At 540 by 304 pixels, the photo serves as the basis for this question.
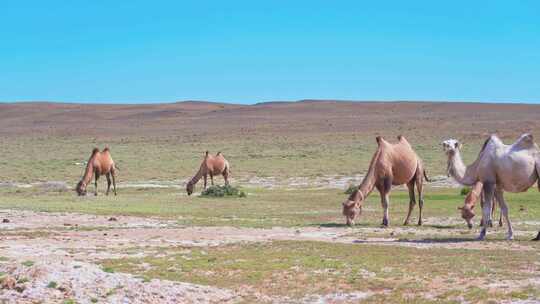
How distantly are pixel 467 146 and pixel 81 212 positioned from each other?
156 ft

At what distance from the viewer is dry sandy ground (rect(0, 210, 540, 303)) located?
41.2 ft

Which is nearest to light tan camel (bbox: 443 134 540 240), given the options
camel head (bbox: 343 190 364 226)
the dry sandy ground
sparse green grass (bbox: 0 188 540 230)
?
the dry sandy ground

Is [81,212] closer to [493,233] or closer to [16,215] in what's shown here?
[16,215]

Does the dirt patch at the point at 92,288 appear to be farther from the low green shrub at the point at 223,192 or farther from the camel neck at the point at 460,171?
the low green shrub at the point at 223,192

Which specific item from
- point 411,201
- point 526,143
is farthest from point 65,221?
point 526,143

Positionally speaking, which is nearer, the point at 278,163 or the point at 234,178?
the point at 234,178

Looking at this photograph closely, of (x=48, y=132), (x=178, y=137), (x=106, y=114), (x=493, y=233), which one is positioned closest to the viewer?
(x=493, y=233)

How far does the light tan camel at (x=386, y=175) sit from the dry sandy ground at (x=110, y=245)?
106 cm

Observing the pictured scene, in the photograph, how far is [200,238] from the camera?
19281 millimetres

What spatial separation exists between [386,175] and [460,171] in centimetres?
295

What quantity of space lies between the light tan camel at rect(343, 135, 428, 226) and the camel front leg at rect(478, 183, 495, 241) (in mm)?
3476

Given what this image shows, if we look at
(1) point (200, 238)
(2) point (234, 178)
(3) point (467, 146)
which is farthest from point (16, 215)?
(3) point (467, 146)

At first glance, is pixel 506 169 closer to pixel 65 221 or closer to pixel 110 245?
pixel 110 245

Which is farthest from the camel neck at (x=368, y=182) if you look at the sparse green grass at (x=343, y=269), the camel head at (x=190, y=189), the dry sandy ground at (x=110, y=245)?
the camel head at (x=190, y=189)
